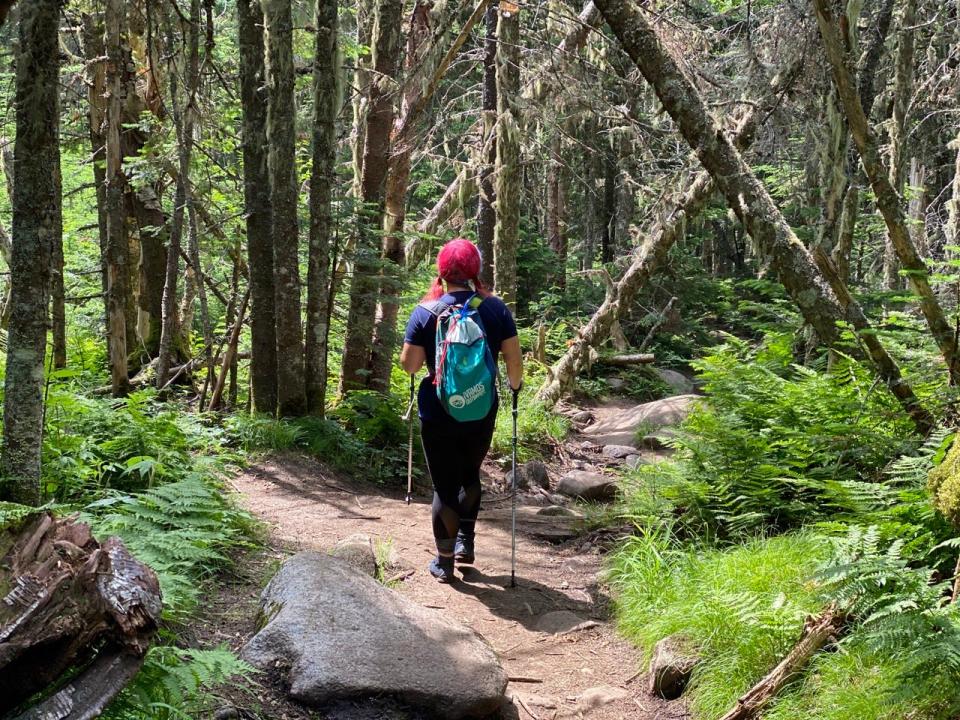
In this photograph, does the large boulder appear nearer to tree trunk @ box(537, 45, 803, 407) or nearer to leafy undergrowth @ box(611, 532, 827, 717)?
tree trunk @ box(537, 45, 803, 407)

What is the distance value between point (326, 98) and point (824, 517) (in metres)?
6.50

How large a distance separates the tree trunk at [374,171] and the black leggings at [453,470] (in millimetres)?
4609

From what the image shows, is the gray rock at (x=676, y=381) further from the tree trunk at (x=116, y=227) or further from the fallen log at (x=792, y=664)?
the fallen log at (x=792, y=664)

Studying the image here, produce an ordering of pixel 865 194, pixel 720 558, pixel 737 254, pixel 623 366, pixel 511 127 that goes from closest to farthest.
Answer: pixel 720 558, pixel 511 127, pixel 865 194, pixel 623 366, pixel 737 254

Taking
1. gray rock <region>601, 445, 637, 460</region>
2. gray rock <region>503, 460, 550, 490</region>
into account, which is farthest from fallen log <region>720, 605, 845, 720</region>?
gray rock <region>601, 445, 637, 460</region>

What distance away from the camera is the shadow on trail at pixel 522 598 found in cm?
562

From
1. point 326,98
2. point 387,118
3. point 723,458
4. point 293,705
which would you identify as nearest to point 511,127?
point 387,118

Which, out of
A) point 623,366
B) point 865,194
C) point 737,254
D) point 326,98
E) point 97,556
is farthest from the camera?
point 737,254

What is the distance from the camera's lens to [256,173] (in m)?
9.01

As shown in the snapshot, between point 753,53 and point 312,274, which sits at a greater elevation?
point 753,53

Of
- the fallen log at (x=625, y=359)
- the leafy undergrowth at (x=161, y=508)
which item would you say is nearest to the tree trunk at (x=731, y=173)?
the leafy undergrowth at (x=161, y=508)

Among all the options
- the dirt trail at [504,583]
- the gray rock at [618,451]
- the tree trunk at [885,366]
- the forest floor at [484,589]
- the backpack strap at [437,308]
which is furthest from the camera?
the gray rock at [618,451]

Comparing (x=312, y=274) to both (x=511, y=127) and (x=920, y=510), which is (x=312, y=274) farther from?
(x=920, y=510)

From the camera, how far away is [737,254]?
94.0ft
